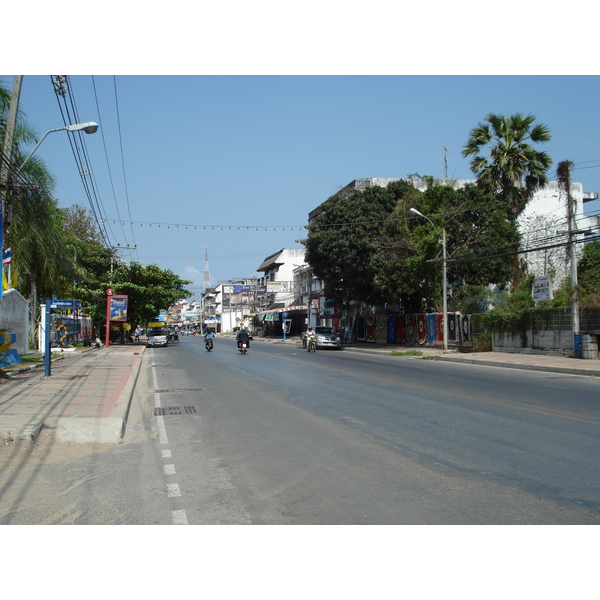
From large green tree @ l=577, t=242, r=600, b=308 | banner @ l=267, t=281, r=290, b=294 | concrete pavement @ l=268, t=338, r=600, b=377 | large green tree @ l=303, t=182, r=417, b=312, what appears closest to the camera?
concrete pavement @ l=268, t=338, r=600, b=377

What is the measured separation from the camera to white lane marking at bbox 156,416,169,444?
8822 mm

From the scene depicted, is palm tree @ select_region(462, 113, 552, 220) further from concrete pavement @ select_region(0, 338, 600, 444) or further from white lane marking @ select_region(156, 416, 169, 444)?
white lane marking @ select_region(156, 416, 169, 444)

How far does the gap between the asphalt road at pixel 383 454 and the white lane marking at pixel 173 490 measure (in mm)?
23

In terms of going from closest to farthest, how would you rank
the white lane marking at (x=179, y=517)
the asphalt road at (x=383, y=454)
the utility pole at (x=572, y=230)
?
the white lane marking at (x=179, y=517)
the asphalt road at (x=383, y=454)
the utility pole at (x=572, y=230)

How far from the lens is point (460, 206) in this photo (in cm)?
3406

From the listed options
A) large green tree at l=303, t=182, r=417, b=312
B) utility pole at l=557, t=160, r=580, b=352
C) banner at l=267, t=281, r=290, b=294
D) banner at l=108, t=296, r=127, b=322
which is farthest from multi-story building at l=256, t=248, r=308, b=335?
utility pole at l=557, t=160, r=580, b=352

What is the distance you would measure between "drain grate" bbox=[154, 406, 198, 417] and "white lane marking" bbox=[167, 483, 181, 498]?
5.26 meters

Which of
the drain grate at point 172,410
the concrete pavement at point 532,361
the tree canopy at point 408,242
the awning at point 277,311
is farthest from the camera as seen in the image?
the awning at point 277,311

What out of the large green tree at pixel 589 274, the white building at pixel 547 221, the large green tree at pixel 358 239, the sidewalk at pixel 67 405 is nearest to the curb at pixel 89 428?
the sidewalk at pixel 67 405

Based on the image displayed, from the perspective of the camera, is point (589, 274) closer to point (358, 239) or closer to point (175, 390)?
point (358, 239)

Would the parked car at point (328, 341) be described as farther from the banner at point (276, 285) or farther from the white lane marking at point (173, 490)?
the white lane marking at point (173, 490)

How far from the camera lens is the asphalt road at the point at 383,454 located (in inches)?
206

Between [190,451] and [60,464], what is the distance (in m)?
1.69

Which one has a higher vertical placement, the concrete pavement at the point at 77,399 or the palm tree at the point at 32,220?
the palm tree at the point at 32,220
